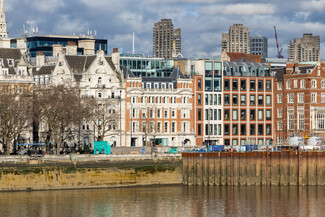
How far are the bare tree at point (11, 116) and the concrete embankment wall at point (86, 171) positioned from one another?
446 inches

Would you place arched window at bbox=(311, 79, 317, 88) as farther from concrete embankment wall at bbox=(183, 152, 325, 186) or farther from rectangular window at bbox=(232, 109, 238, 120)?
concrete embankment wall at bbox=(183, 152, 325, 186)

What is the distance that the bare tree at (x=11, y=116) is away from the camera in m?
158

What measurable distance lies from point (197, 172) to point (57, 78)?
1569 inches

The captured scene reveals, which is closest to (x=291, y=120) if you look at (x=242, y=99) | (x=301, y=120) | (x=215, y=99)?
(x=301, y=120)

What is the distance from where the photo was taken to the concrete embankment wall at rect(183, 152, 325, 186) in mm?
153000

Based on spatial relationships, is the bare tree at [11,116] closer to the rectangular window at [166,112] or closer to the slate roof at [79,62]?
the slate roof at [79,62]

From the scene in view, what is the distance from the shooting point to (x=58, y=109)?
16150cm

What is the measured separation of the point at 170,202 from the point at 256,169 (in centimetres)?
2384

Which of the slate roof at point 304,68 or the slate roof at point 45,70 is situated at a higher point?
the slate roof at point 304,68

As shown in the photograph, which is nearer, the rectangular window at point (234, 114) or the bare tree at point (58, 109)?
the bare tree at point (58, 109)

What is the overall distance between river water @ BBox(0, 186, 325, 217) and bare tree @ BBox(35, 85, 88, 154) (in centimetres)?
1976

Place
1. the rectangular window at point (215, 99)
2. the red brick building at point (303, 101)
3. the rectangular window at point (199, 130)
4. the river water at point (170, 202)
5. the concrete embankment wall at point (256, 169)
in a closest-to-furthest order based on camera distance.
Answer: the river water at point (170, 202), the concrete embankment wall at point (256, 169), the red brick building at point (303, 101), the rectangular window at point (199, 130), the rectangular window at point (215, 99)

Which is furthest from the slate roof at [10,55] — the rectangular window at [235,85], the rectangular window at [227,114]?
the rectangular window at [235,85]

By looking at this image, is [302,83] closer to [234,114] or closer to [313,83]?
[313,83]
